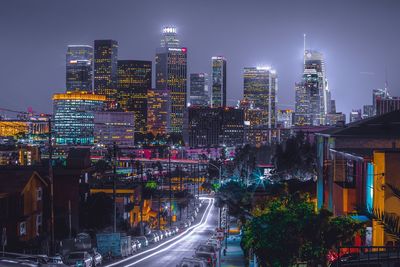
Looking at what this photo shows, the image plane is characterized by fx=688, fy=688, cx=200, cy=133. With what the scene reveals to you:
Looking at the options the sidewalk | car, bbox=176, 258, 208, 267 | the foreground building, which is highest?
the foreground building

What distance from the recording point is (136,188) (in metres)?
78.8

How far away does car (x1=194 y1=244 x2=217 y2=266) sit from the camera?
32.4 meters

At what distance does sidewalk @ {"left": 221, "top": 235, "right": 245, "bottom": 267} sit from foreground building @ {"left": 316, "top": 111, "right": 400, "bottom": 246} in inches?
234

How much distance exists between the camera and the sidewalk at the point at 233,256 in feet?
124

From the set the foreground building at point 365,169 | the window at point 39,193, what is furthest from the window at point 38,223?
the foreground building at point 365,169

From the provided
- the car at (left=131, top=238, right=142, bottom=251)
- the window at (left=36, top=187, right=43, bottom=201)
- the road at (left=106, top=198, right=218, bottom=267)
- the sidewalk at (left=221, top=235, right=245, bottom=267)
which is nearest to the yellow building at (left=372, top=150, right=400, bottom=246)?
the sidewalk at (left=221, top=235, right=245, bottom=267)

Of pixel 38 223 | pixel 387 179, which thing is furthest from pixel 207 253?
pixel 38 223

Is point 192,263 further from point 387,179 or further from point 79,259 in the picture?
point 387,179

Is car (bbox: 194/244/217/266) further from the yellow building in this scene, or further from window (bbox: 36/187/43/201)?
window (bbox: 36/187/43/201)

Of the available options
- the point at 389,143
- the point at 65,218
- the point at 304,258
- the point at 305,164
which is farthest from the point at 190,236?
the point at 304,258

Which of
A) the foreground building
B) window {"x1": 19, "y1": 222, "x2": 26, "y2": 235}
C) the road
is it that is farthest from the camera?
window {"x1": 19, "y1": 222, "x2": 26, "y2": 235}

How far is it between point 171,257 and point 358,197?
14.8 metres

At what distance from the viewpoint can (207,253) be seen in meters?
33.3

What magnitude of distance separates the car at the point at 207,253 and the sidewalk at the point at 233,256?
2084 millimetres
